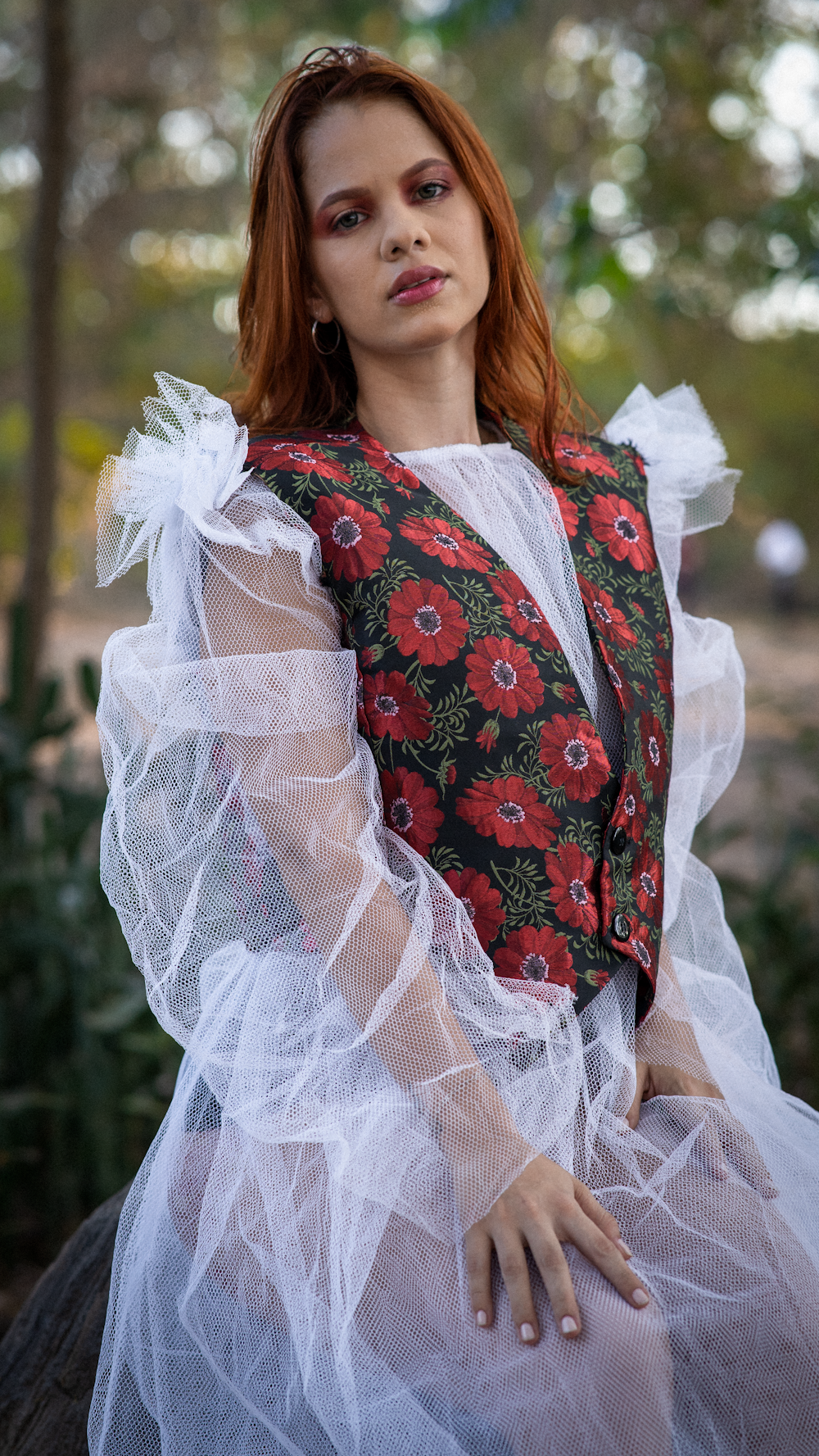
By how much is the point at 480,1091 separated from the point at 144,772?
1.34 feet

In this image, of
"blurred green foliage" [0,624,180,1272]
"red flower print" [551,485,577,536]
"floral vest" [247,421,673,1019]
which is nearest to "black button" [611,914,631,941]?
"floral vest" [247,421,673,1019]

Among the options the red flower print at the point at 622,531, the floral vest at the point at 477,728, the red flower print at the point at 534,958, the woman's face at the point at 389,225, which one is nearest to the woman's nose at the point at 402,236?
the woman's face at the point at 389,225

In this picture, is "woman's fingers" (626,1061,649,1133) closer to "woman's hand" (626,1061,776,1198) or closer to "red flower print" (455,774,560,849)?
"woman's hand" (626,1061,776,1198)

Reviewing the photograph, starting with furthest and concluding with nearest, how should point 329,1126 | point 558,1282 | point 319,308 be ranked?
point 319,308 → point 329,1126 → point 558,1282

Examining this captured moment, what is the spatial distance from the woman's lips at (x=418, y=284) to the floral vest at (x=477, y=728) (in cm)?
18

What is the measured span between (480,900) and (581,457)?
22.4 inches

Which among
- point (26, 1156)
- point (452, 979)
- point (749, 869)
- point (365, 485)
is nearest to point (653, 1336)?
point (452, 979)

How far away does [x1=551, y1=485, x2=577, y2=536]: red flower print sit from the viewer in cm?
126

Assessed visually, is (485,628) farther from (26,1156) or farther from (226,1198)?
(26,1156)

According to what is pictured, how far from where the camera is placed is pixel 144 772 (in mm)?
1061

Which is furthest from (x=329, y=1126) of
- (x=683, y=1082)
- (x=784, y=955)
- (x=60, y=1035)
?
(x=784, y=955)

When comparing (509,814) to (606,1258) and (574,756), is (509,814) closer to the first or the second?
(574,756)

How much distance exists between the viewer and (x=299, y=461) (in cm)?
110

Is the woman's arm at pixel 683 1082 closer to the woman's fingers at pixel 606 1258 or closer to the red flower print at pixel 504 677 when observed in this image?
the woman's fingers at pixel 606 1258
